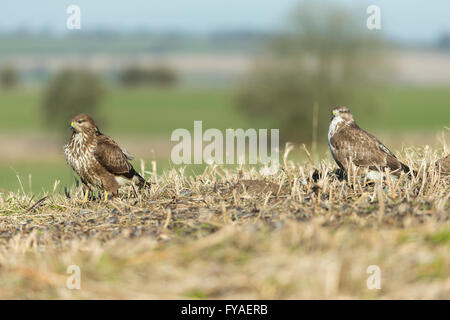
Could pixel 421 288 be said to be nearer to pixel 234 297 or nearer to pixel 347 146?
pixel 234 297

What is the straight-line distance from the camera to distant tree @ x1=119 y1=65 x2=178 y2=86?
15462 centimetres

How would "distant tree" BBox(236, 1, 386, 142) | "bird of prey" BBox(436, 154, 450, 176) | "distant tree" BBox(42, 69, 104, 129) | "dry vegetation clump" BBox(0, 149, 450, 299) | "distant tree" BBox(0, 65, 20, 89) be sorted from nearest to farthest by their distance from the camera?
"dry vegetation clump" BBox(0, 149, 450, 299) < "bird of prey" BBox(436, 154, 450, 176) < "distant tree" BBox(236, 1, 386, 142) < "distant tree" BBox(42, 69, 104, 129) < "distant tree" BBox(0, 65, 20, 89)

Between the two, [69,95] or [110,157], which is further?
[69,95]

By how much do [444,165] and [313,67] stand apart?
52.2 meters

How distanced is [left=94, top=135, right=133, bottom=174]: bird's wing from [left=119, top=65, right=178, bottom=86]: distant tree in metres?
146

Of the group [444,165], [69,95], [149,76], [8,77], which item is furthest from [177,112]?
[444,165]

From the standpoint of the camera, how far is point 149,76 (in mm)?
157125

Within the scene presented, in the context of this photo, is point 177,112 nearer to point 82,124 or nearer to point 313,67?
point 313,67

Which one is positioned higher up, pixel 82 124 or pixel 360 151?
pixel 82 124

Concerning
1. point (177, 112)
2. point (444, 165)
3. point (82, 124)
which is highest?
point (177, 112)

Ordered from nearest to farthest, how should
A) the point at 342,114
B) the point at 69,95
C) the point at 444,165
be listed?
the point at 444,165 < the point at 342,114 < the point at 69,95

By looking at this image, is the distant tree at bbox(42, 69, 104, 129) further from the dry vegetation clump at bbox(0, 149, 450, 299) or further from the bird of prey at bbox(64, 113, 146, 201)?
the dry vegetation clump at bbox(0, 149, 450, 299)

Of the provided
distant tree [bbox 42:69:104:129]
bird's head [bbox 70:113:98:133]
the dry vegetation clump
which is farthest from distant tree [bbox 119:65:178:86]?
the dry vegetation clump

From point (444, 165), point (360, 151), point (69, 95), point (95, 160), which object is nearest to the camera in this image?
point (444, 165)
